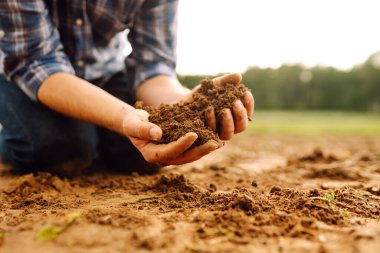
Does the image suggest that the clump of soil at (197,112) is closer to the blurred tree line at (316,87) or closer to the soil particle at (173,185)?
the soil particle at (173,185)

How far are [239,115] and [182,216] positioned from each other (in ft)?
2.31

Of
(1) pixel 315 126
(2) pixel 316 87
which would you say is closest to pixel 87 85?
(1) pixel 315 126

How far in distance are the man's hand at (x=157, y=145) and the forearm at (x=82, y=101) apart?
0.47 ft

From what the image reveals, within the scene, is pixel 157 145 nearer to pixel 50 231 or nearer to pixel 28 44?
pixel 50 231

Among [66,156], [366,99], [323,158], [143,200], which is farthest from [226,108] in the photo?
[366,99]

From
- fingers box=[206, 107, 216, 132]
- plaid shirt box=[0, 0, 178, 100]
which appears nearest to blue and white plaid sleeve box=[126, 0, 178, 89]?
plaid shirt box=[0, 0, 178, 100]

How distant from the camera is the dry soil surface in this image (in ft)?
4.53

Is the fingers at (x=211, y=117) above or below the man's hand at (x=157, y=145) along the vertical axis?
above

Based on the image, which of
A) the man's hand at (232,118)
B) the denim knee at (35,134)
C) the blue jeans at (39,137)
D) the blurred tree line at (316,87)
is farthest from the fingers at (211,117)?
the blurred tree line at (316,87)

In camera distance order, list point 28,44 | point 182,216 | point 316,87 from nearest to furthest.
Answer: point 182,216
point 28,44
point 316,87

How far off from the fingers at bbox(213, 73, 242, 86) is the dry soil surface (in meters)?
0.64

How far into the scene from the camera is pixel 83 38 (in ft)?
9.28

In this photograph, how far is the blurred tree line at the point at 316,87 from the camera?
3516 cm

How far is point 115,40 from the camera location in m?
3.46
